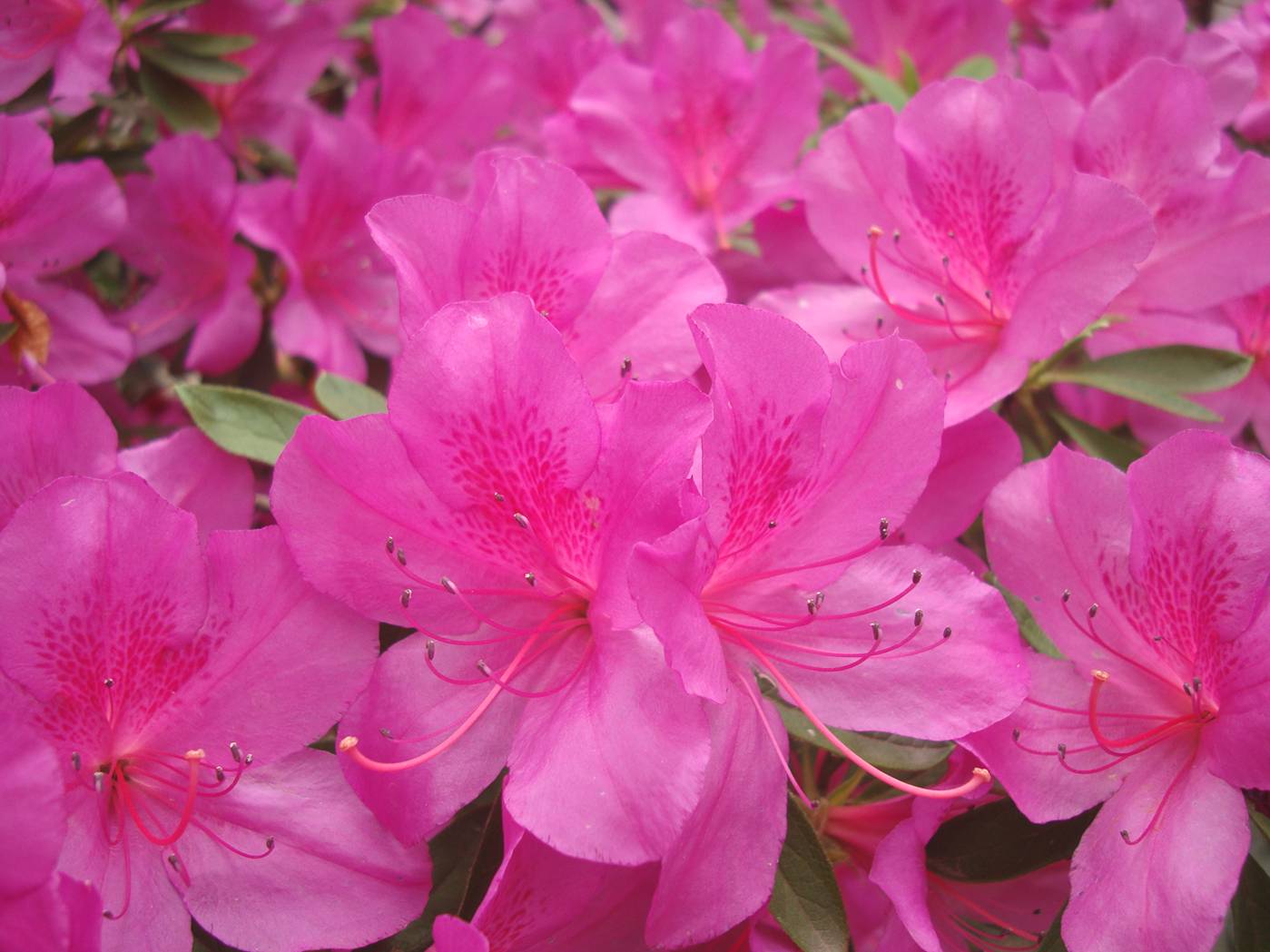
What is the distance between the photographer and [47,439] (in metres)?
0.97

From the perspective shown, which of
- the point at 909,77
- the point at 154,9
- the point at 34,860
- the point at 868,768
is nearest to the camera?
the point at 34,860

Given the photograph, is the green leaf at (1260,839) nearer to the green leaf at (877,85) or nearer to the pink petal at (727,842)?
the pink petal at (727,842)

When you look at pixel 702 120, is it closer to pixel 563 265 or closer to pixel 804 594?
pixel 563 265

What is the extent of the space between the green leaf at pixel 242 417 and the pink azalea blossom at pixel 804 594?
46cm

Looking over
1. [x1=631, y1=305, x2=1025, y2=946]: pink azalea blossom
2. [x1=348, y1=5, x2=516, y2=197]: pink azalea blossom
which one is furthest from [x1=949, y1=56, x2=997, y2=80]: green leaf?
[x1=631, y1=305, x2=1025, y2=946]: pink azalea blossom

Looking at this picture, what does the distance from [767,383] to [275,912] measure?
551 mm

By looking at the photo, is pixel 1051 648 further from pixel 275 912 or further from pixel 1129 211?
pixel 275 912

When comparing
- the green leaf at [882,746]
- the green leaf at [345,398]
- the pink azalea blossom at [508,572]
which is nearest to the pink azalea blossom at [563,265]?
the pink azalea blossom at [508,572]

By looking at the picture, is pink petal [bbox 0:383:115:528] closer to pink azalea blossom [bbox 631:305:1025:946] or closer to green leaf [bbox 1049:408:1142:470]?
pink azalea blossom [bbox 631:305:1025:946]

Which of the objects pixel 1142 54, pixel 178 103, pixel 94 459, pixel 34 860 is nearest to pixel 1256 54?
pixel 1142 54

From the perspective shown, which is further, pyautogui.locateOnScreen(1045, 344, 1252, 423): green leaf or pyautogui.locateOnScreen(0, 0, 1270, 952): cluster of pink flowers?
pyautogui.locateOnScreen(1045, 344, 1252, 423): green leaf

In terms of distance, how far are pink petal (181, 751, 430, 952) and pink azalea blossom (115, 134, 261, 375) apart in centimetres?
77

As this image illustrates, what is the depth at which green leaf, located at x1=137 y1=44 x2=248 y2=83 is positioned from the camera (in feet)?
4.87

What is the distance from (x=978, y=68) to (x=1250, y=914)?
1.19 metres
